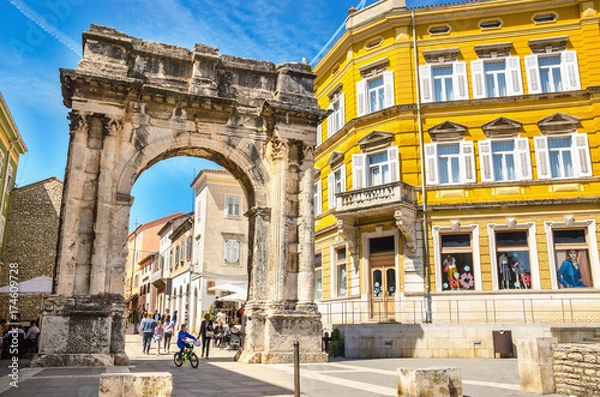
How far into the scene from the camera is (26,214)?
34.3 meters

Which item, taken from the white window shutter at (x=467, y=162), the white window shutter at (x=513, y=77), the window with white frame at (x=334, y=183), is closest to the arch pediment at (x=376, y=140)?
the window with white frame at (x=334, y=183)

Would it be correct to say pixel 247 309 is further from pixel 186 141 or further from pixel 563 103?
pixel 563 103

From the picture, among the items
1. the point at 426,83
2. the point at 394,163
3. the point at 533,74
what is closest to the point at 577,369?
the point at 394,163

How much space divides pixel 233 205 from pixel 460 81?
19.5m

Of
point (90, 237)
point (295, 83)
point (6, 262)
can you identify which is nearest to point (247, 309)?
point (90, 237)

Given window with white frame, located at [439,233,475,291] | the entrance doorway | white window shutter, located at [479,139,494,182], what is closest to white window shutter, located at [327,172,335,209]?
the entrance doorway

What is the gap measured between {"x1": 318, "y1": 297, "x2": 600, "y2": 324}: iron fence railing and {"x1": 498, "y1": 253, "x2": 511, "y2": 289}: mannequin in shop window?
706 millimetres

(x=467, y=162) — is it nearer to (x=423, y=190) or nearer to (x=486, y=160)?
(x=486, y=160)

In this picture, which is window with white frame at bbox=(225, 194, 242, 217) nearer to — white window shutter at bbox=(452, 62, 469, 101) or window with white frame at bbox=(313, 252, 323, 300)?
window with white frame at bbox=(313, 252, 323, 300)

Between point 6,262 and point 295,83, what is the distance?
24.9 meters

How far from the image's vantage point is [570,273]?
69.2 feet

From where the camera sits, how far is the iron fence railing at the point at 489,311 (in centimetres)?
2052

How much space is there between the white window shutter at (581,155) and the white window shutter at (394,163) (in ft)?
24.2

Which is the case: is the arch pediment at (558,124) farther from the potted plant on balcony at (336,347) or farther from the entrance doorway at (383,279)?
the potted plant on balcony at (336,347)
